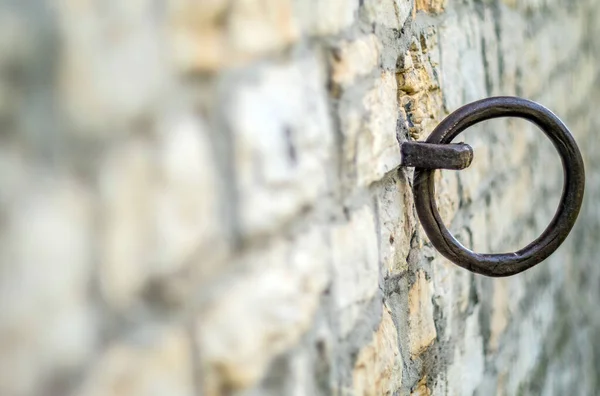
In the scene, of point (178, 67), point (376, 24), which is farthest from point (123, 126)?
point (376, 24)

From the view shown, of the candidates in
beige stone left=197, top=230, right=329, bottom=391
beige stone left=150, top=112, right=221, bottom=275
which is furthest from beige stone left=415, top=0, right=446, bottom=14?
beige stone left=150, top=112, right=221, bottom=275

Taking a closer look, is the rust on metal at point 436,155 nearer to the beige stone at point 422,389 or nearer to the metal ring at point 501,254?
the metal ring at point 501,254

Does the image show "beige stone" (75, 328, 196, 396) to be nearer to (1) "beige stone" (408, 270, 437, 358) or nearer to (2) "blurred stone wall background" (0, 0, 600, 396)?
(2) "blurred stone wall background" (0, 0, 600, 396)

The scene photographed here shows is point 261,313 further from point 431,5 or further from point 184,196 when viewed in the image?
point 431,5

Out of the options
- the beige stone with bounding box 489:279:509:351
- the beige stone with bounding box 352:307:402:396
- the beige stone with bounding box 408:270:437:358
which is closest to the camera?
the beige stone with bounding box 352:307:402:396

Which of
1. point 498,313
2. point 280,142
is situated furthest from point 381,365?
point 498,313

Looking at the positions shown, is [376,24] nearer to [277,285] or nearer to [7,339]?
[277,285]
